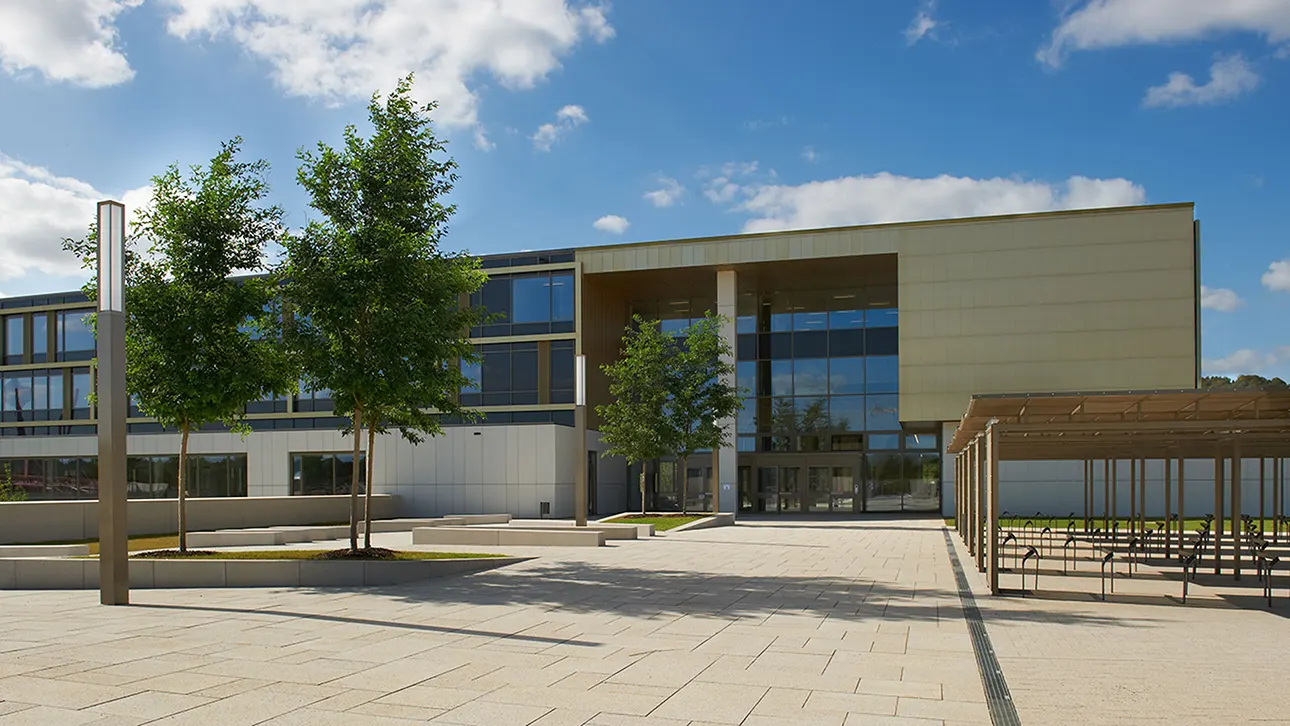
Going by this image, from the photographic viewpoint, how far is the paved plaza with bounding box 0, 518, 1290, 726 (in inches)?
311

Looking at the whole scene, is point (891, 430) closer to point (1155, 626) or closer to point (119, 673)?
point (1155, 626)

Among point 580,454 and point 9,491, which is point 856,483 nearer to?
point 580,454

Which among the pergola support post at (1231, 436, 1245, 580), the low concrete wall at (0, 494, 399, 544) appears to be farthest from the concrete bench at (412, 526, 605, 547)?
the pergola support post at (1231, 436, 1245, 580)

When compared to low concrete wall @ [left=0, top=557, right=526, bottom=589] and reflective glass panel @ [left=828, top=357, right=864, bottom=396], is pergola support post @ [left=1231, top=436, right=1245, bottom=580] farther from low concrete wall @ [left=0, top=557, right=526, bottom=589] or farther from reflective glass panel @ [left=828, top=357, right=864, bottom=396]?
reflective glass panel @ [left=828, top=357, right=864, bottom=396]

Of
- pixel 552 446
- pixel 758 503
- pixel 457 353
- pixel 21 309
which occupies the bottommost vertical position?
pixel 758 503

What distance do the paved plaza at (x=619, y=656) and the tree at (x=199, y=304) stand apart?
422 cm

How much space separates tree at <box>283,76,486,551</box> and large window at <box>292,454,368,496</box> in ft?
76.2

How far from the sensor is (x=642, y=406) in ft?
118

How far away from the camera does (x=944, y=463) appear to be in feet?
144

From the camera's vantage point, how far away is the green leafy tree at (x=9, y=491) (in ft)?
123

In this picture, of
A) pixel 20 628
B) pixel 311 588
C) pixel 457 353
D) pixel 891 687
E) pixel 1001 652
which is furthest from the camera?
pixel 457 353

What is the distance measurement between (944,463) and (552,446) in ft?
55.4

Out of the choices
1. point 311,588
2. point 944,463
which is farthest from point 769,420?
point 311,588

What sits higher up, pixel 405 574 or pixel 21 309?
pixel 21 309
